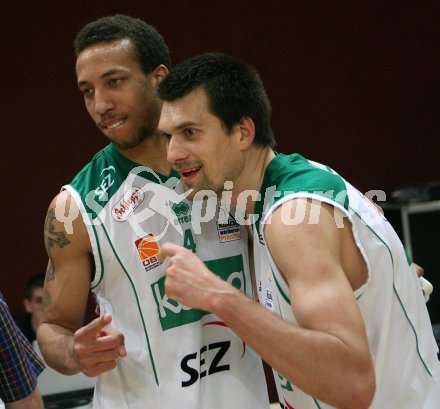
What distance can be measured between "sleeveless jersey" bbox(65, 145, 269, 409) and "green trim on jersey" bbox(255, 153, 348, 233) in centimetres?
36

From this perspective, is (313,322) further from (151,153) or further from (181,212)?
(151,153)

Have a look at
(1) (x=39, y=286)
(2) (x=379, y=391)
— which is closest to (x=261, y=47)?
(1) (x=39, y=286)

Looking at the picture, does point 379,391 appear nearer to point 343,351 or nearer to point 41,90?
point 343,351

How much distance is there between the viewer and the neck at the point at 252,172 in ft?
8.16

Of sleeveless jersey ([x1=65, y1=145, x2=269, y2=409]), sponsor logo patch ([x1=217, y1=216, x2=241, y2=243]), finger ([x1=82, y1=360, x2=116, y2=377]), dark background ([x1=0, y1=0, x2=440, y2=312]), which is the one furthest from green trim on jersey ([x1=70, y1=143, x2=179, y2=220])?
dark background ([x1=0, y1=0, x2=440, y2=312])

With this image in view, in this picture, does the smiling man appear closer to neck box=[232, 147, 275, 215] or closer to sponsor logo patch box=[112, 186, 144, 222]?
neck box=[232, 147, 275, 215]

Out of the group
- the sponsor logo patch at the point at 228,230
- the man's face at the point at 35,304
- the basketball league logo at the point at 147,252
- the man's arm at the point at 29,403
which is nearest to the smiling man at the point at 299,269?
the sponsor logo patch at the point at 228,230

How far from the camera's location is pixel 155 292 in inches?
105

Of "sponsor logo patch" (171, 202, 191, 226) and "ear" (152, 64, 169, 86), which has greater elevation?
"ear" (152, 64, 169, 86)

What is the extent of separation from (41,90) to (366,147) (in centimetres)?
225

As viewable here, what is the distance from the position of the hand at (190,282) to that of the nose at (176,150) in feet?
1.16

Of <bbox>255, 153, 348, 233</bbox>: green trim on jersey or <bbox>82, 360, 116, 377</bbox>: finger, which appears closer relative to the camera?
<bbox>255, 153, 348, 233</bbox>: green trim on jersey

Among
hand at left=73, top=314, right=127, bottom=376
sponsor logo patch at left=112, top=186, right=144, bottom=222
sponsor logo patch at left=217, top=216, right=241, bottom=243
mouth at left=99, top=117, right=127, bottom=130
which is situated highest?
mouth at left=99, top=117, right=127, bottom=130

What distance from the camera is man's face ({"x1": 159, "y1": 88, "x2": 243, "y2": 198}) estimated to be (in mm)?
2436
